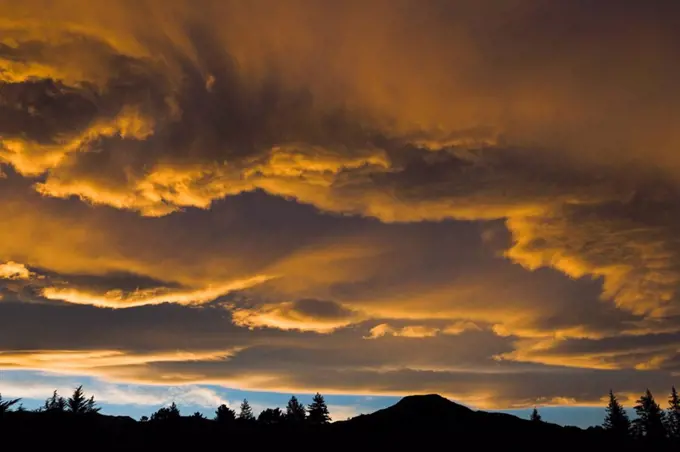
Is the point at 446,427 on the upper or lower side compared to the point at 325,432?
upper

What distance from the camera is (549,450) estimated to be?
6506 cm

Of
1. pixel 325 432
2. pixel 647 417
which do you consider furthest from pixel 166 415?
pixel 647 417

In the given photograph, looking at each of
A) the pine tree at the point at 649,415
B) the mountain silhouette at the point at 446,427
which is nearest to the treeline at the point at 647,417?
the pine tree at the point at 649,415

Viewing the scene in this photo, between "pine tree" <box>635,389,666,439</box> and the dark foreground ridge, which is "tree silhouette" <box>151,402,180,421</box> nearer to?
the dark foreground ridge

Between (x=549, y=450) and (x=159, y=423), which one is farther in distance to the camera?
(x=549, y=450)

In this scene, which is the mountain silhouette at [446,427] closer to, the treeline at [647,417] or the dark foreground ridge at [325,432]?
the dark foreground ridge at [325,432]

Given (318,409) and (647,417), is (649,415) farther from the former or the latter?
(318,409)

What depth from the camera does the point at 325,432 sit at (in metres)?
65.2

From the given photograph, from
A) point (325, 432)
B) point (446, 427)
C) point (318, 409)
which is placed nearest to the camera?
point (325, 432)

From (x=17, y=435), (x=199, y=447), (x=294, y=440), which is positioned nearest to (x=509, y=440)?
(x=294, y=440)

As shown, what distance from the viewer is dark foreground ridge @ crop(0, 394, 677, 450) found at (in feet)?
157

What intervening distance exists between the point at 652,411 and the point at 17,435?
162023 mm

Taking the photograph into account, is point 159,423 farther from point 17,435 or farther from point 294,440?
point 17,435

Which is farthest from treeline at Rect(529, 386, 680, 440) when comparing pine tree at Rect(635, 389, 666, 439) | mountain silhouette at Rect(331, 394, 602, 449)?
mountain silhouette at Rect(331, 394, 602, 449)
